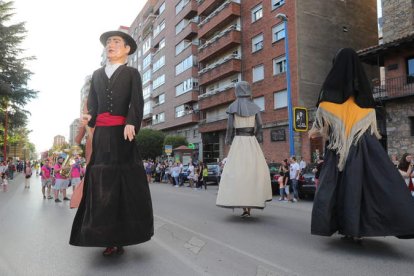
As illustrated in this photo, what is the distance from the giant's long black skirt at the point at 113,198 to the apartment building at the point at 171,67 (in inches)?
1427

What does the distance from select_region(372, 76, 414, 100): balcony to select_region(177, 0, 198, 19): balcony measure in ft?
87.2

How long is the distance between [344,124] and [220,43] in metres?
32.2

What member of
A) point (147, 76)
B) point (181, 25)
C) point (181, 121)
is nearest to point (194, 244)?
point (181, 121)

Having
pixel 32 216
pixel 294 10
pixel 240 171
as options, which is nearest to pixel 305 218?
pixel 240 171

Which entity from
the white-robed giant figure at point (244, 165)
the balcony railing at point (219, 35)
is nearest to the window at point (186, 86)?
the balcony railing at point (219, 35)

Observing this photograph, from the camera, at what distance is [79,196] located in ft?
15.7

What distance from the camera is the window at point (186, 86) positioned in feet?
141

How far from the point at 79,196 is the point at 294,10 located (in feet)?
87.0

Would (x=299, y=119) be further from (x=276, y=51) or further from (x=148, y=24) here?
(x=148, y=24)

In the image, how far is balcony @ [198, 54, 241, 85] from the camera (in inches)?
1332

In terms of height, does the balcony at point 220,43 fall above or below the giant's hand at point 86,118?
above

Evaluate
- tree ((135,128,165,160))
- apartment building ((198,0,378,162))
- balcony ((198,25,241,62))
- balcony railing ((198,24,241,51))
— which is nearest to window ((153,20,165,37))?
balcony railing ((198,24,241,51))

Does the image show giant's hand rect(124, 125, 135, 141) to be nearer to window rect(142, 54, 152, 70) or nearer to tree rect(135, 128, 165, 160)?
tree rect(135, 128, 165, 160)

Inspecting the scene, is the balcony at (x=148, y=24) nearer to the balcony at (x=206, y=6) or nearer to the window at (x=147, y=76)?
the window at (x=147, y=76)
